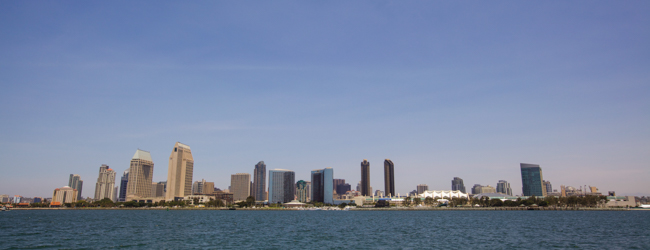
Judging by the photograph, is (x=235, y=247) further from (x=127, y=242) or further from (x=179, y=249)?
(x=127, y=242)

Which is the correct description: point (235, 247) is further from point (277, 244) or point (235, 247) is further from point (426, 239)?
point (426, 239)

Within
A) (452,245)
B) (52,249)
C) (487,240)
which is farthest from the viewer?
(487,240)

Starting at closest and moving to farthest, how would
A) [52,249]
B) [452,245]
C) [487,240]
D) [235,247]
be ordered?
[52,249] → [235,247] → [452,245] → [487,240]

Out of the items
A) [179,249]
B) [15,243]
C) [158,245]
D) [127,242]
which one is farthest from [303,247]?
[15,243]

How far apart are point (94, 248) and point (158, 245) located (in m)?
6.81

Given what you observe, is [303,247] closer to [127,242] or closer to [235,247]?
[235,247]

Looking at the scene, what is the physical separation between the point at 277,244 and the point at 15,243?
3159 centimetres

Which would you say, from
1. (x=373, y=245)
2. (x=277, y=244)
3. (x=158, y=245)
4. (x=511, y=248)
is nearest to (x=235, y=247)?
(x=277, y=244)

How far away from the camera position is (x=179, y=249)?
44.9 m

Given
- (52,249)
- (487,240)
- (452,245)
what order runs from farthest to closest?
1. (487,240)
2. (452,245)
3. (52,249)

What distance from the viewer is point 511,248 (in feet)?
156

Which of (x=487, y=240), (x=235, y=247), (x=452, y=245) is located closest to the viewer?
(x=235, y=247)

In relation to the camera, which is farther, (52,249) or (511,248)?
(511,248)

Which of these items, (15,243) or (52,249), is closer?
(52,249)
